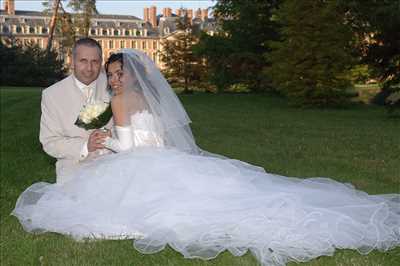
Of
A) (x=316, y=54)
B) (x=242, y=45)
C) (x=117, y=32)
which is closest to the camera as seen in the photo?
(x=316, y=54)

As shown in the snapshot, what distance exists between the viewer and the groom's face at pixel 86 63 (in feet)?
19.0

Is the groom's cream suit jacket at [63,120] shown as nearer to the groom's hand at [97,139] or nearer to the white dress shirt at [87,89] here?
the white dress shirt at [87,89]

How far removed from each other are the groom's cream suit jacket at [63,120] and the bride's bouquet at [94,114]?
0.32 meters

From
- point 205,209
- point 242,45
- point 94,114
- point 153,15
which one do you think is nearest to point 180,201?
point 205,209

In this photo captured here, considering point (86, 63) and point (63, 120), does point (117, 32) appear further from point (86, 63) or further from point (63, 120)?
point (86, 63)

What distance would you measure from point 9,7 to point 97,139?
11548 cm

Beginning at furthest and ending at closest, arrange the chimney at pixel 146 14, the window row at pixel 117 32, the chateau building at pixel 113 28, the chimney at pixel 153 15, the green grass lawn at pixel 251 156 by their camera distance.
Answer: the chimney at pixel 146 14, the chimney at pixel 153 15, the window row at pixel 117 32, the chateau building at pixel 113 28, the green grass lawn at pixel 251 156

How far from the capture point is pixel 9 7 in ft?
370

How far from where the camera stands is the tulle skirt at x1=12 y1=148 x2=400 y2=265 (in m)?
4.71

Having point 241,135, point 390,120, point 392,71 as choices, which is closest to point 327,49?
point 392,71

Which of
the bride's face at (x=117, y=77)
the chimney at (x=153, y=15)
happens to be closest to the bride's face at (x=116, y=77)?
the bride's face at (x=117, y=77)

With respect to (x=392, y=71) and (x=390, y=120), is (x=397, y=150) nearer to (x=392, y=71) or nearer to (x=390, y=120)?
(x=390, y=120)

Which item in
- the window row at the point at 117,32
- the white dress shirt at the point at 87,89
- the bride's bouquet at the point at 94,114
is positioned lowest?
the bride's bouquet at the point at 94,114

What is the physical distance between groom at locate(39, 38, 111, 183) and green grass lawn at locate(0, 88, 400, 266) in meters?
0.88
